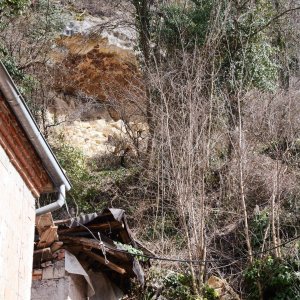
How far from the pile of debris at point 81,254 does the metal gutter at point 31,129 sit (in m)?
1.40

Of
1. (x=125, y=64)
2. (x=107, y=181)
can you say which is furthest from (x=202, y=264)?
(x=125, y=64)

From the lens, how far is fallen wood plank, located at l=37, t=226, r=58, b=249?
7772 millimetres

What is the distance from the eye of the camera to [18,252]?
5723mm

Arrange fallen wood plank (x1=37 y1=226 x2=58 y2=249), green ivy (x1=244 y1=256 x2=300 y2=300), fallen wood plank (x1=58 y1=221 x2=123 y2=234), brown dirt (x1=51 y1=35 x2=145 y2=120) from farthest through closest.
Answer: brown dirt (x1=51 y1=35 x2=145 y2=120)
green ivy (x1=244 y1=256 x2=300 y2=300)
fallen wood plank (x1=58 y1=221 x2=123 y2=234)
fallen wood plank (x1=37 y1=226 x2=58 y2=249)

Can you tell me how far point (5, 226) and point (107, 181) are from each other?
12085mm

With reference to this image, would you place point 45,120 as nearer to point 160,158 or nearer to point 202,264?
point 160,158

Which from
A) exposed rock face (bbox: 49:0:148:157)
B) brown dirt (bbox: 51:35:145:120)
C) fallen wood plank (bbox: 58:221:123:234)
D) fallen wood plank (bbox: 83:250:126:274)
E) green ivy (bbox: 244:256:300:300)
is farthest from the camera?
brown dirt (bbox: 51:35:145:120)

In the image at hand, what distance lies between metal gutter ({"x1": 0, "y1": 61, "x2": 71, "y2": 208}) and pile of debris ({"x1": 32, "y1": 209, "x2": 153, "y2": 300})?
140cm

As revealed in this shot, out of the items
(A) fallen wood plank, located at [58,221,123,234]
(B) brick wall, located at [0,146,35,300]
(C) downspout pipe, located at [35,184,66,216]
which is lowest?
(B) brick wall, located at [0,146,35,300]

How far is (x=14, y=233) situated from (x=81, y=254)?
3.30m

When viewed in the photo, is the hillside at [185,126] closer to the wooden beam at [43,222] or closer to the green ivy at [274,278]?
the green ivy at [274,278]

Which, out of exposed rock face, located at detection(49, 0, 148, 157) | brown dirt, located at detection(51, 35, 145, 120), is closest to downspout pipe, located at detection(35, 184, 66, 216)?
exposed rock face, located at detection(49, 0, 148, 157)

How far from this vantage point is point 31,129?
5.86m

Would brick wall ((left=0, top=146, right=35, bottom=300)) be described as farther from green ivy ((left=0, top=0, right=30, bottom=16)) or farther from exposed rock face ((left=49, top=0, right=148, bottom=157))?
exposed rock face ((left=49, top=0, right=148, bottom=157))
